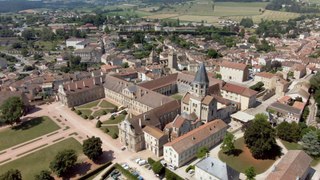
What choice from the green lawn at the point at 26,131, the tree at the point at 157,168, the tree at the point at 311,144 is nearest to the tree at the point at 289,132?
the tree at the point at 311,144

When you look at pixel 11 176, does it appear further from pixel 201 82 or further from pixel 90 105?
pixel 201 82

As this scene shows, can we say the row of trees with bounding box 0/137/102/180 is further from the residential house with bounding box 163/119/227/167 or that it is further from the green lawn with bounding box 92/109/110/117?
the green lawn with bounding box 92/109/110/117

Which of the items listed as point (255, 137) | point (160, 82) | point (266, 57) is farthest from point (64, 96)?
point (266, 57)

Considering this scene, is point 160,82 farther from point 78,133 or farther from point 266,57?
point 266,57

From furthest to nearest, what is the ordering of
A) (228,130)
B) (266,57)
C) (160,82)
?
(266,57) → (160,82) → (228,130)

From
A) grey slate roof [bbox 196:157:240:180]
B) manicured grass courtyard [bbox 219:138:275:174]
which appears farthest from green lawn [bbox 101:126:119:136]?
grey slate roof [bbox 196:157:240:180]

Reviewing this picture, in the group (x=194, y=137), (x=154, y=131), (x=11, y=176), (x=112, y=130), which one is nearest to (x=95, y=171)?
(x=154, y=131)

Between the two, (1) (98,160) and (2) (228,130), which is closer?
(1) (98,160)
